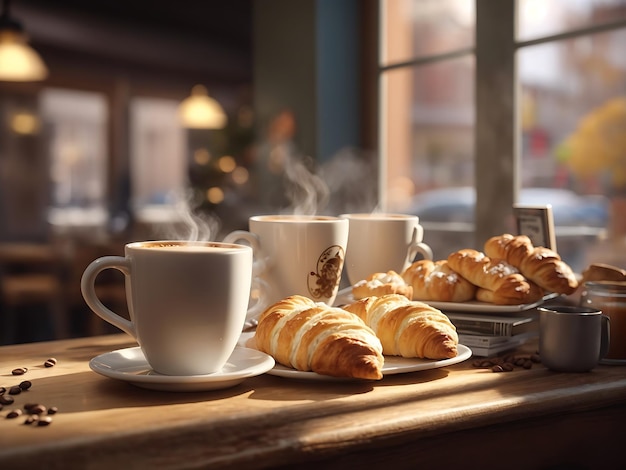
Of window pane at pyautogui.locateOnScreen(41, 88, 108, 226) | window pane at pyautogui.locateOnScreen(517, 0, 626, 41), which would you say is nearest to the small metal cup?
window pane at pyautogui.locateOnScreen(517, 0, 626, 41)

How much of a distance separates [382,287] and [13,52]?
15.1ft

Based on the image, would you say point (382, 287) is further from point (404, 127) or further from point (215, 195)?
point (215, 195)

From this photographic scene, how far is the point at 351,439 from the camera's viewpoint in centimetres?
77

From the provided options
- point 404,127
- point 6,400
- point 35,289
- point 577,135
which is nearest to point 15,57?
point 35,289

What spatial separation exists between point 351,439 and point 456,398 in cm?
17

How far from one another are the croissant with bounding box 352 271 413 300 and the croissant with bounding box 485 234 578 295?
196 millimetres

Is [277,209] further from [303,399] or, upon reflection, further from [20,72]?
[303,399]

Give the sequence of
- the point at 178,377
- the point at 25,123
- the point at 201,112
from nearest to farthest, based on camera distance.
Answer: the point at 178,377, the point at 201,112, the point at 25,123

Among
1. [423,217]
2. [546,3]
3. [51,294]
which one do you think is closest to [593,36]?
[546,3]

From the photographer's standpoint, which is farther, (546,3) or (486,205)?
(486,205)

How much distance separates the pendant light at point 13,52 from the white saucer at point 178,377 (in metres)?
4.56

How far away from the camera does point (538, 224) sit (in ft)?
4.43

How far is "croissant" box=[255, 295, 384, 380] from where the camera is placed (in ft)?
2.79

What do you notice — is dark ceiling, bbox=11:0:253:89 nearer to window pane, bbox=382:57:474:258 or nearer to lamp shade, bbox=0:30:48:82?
lamp shade, bbox=0:30:48:82
